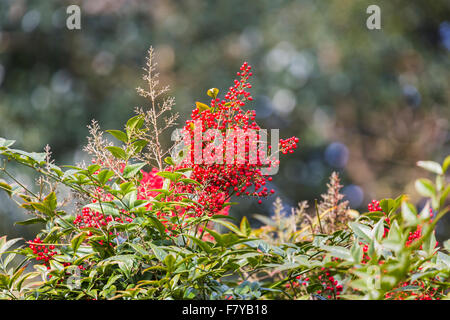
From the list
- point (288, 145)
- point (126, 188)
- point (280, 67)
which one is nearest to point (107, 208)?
point (126, 188)

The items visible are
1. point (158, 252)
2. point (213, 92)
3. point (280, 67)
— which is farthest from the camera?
point (280, 67)

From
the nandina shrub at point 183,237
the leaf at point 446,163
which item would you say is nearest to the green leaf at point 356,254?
the nandina shrub at point 183,237

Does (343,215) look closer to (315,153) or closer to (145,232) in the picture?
(145,232)

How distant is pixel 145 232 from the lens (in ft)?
1.81

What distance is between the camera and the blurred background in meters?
5.09

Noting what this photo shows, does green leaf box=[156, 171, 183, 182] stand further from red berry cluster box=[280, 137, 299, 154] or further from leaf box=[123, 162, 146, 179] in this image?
red berry cluster box=[280, 137, 299, 154]

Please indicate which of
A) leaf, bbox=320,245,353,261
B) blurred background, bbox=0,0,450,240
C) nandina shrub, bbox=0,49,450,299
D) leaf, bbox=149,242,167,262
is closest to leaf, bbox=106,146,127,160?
nandina shrub, bbox=0,49,450,299

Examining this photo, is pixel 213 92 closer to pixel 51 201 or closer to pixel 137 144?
pixel 137 144

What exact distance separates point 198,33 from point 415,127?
117 inches

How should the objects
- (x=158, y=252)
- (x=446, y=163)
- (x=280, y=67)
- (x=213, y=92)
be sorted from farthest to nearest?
(x=280, y=67) < (x=213, y=92) < (x=158, y=252) < (x=446, y=163)

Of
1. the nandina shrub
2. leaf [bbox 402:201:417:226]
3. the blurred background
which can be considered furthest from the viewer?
the blurred background

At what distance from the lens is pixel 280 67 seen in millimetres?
5336
